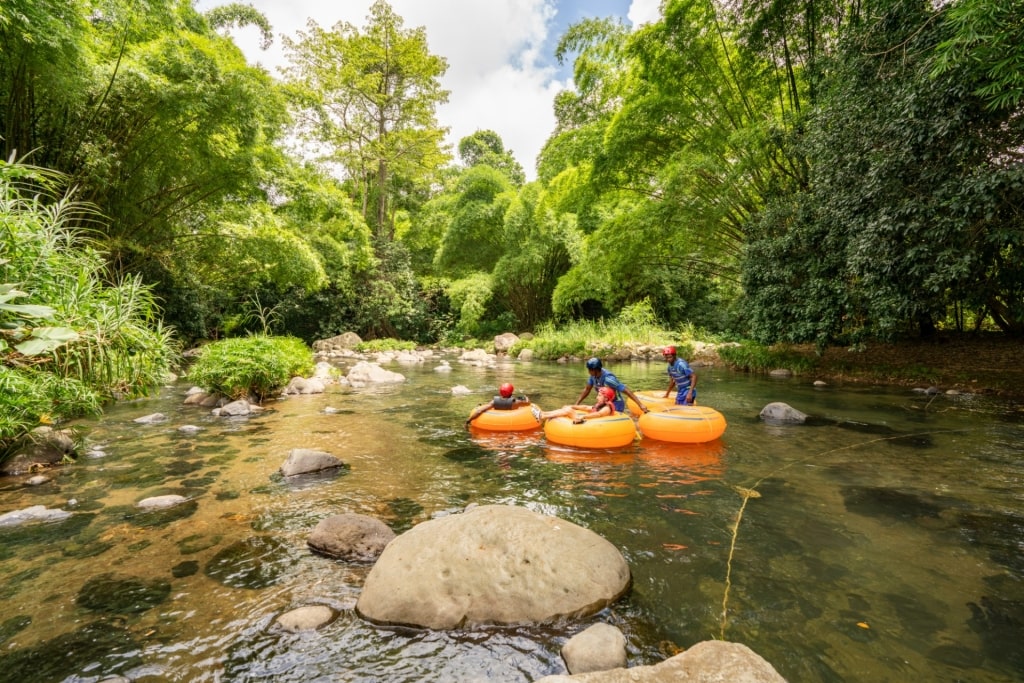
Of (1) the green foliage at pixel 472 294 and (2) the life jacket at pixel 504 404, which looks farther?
(1) the green foliage at pixel 472 294

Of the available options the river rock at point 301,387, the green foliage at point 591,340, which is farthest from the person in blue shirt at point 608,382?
the green foliage at point 591,340

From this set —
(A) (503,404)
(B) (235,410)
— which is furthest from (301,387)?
(A) (503,404)

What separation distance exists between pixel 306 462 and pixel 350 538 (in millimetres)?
2031

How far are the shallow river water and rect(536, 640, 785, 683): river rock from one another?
1.44 feet

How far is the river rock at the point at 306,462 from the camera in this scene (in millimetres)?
4906

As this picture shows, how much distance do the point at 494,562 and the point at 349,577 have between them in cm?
104

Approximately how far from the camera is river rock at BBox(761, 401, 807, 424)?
7336 mm

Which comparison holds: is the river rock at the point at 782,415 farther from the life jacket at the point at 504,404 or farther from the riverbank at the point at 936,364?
the life jacket at the point at 504,404

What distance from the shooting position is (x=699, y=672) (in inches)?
71.0

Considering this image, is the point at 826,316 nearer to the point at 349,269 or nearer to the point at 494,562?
the point at 494,562

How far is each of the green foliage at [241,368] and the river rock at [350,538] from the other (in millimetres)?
6046

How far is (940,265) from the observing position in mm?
6895

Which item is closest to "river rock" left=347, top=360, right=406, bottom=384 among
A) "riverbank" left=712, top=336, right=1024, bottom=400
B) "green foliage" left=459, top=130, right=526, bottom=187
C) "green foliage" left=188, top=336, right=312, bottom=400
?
"green foliage" left=188, top=336, right=312, bottom=400

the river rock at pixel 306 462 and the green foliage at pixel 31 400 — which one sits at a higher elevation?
the green foliage at pixel 31 400
